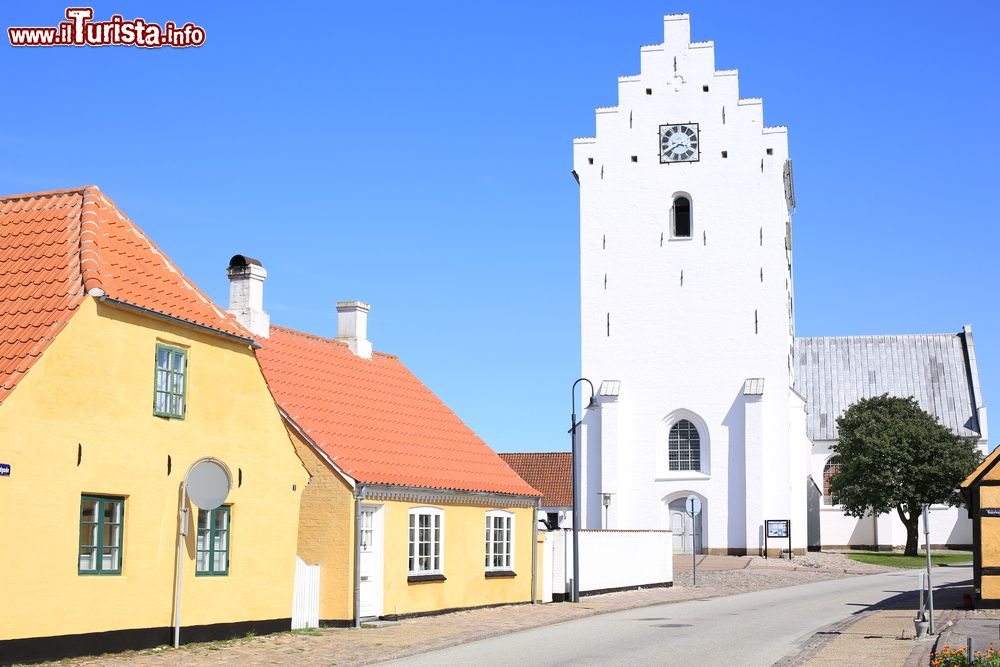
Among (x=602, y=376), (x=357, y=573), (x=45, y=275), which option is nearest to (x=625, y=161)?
(x=602, y=376)

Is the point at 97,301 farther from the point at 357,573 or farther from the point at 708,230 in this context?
the point at 708,230

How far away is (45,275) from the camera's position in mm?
18172

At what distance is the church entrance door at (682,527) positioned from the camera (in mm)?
54938

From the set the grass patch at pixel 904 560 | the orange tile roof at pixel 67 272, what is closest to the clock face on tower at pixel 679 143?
the grass patch at pixel 904 560

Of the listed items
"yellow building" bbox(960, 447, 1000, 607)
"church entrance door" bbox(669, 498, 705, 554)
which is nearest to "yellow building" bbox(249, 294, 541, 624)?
"yellow building" bbox(960, 447, 1000, 607)

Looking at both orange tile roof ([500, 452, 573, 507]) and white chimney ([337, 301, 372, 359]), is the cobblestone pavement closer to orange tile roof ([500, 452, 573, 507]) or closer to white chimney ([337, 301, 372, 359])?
white chimney ([337, 301, 372, 359])

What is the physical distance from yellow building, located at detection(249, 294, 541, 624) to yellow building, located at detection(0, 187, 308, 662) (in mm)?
1291

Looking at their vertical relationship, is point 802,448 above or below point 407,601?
above

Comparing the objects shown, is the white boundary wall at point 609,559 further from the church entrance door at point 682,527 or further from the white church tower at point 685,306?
the church entrance door at point 682,527

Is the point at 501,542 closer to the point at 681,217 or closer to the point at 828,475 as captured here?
the point at 681,217

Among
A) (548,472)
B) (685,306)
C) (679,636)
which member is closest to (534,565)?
(679,636)

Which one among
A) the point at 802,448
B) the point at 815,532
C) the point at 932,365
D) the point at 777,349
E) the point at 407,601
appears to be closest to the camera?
the point at 407,601

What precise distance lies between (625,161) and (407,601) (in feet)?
116

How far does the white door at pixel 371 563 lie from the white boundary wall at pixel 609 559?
298 inches
